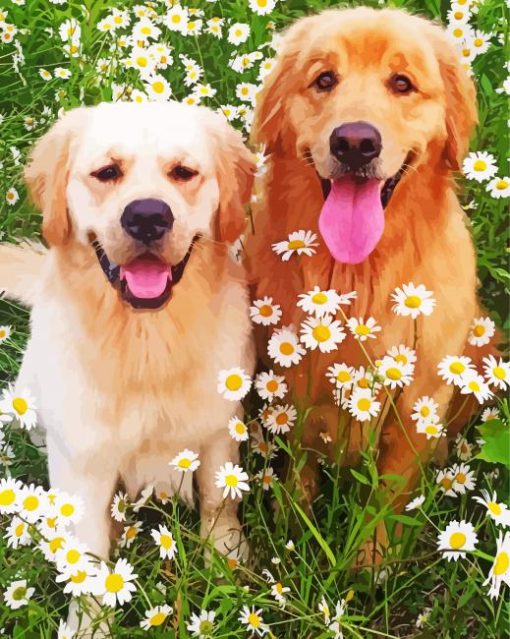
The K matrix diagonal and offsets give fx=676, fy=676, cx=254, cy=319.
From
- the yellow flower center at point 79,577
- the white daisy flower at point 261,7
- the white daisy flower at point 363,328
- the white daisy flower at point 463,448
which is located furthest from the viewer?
the white daisy flower at point 261,7

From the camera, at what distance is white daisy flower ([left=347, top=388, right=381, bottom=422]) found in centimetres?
118

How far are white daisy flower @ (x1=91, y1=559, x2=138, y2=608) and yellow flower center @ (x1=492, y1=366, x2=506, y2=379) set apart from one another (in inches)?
28.7

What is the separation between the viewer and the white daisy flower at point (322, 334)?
3.89ft

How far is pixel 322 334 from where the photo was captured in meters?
1.19

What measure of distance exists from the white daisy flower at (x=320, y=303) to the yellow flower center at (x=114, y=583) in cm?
53

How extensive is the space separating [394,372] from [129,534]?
544 mm

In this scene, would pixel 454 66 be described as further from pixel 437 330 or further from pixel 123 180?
pixel 123 180

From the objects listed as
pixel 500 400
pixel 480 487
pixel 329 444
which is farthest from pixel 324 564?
pixel 500 400

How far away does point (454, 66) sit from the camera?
1.28 meters

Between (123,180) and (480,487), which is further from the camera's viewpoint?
(480,487)

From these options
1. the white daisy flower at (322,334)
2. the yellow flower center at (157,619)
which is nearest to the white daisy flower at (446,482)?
the white daisy flower at (322,334)

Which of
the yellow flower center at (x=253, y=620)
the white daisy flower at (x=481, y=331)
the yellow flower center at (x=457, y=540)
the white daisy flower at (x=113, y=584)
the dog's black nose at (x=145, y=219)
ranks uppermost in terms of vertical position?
the dog's black nose at (x=145, y=219)

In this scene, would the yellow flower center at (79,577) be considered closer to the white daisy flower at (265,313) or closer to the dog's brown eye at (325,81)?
the white daisy flower at (265,313)

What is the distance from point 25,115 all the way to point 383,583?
114cm
